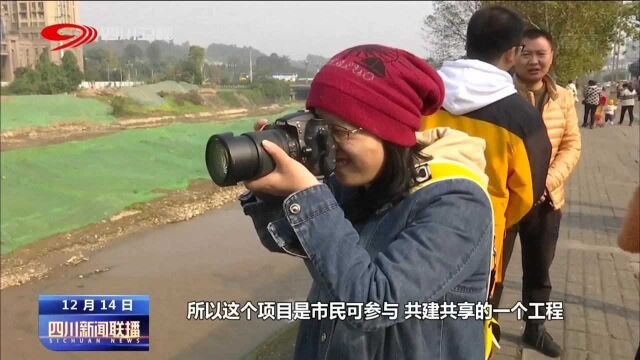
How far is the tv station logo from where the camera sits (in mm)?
2314

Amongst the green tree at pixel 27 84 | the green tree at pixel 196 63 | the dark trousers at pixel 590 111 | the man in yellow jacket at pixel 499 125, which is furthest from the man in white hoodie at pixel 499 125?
the green tree at pixel 27 84

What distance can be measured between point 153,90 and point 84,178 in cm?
2428

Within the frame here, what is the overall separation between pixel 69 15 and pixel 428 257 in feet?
108

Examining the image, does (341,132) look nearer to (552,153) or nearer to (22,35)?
(552,153)

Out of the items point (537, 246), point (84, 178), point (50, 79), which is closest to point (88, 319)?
point (537, 246)

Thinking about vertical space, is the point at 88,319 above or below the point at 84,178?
above

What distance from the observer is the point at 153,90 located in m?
33.1

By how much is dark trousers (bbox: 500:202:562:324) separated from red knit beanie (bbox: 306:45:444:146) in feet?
5.64

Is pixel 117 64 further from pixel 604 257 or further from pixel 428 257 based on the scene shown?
pixel 428 257

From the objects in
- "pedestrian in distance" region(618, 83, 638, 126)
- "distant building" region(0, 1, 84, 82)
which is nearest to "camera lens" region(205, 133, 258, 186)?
"pedestrian in distance" region(618, 83, 638, 126)

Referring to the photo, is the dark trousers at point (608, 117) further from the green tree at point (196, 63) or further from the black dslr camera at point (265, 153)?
the green tree at point (196, 63)

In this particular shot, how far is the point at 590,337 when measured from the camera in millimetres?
3143

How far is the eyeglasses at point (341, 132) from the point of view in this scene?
108cm

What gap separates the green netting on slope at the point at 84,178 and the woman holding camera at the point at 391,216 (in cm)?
667
